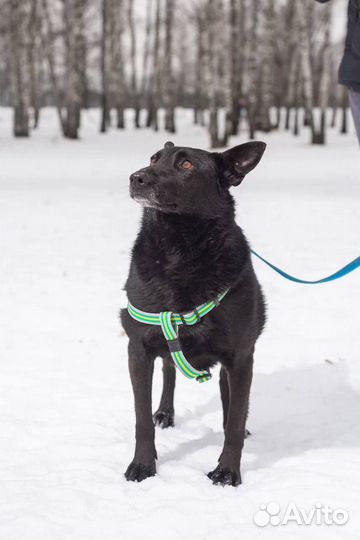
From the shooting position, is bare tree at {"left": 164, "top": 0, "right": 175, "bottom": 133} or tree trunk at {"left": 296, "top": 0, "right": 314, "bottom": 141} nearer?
tree trunk at {"left": 296, "top": 0, "right": 314, "bottom": 141}

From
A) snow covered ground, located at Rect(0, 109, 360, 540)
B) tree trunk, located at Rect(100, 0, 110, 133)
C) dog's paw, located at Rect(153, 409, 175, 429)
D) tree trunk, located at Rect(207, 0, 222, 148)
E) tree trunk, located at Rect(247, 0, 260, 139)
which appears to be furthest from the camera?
tree trunk, located at Rect(100, 0, 110, 133)

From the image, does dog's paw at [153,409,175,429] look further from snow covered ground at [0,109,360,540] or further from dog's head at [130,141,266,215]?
dog's head at [130,141,266,215]

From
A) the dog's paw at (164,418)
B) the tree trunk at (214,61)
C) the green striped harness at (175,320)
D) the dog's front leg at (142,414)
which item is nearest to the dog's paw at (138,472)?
the dog's front leg at (142,414)

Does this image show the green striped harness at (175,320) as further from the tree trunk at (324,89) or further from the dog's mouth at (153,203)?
the tree trunk at (324,89)

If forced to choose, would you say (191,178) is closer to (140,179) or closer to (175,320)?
(140,179)

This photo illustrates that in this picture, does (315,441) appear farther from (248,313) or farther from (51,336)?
(51,336)

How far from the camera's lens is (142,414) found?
3.42m

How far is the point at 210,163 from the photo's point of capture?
3.29m

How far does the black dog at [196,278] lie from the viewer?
10.7 ft

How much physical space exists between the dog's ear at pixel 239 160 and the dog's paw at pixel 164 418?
1.63m

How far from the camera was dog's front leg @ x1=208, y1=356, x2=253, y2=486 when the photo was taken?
3377 millimetres

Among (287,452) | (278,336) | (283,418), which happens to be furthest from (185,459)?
(278,336)

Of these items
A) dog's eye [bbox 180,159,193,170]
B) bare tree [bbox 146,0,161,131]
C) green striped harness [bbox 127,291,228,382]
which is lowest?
bare tree [bbox 146,0,161,131]

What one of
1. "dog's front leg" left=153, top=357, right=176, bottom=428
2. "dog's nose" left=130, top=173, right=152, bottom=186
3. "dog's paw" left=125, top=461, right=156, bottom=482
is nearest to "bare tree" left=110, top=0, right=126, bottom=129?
"dog's front leg" left=153, top=357, right=176, bottom=428
